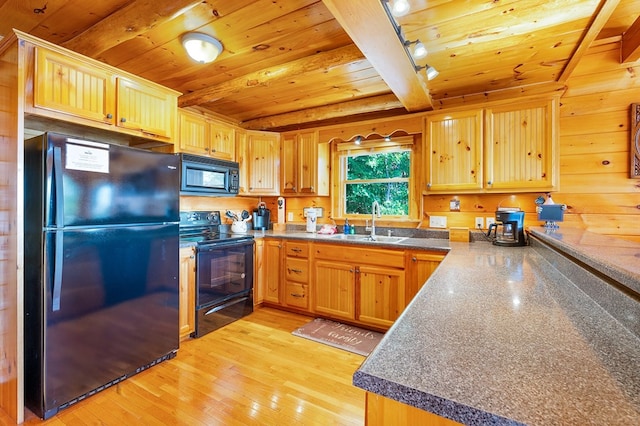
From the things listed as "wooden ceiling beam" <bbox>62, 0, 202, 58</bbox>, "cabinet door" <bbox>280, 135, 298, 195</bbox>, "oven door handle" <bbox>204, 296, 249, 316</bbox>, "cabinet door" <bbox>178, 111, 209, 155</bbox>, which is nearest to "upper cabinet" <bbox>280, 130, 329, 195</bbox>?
"cabinet door" <bbox>280, 135, 298, 195</bbox>

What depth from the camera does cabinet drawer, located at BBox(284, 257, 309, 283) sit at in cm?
316

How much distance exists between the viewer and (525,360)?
653 mm

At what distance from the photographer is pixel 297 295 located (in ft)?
10.5

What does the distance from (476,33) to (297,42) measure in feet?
3.74

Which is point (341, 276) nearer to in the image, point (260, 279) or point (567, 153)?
point (260, 279)

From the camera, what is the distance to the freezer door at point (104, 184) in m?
1.64

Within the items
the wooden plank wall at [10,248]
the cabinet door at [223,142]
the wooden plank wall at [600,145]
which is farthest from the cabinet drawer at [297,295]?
the wooden plank wall at [600,145]

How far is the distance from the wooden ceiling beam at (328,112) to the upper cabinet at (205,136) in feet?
1.57

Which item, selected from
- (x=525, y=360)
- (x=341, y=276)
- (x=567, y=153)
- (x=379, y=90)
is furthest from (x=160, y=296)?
(x=567, y=153)

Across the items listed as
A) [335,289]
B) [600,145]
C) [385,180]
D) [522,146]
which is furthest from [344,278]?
[600,145]

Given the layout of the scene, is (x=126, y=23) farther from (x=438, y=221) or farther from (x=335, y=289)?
(x=438, y=221)

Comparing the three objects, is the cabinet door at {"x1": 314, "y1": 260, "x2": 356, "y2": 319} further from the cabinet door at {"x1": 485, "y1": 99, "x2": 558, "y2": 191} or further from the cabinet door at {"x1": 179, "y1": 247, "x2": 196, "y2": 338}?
the cabinet door at {"x1": 485, "y1": 99, "x2": 558, "y2": 191}

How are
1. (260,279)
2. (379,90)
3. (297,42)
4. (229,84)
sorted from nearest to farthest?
(297,42) < (229,84) < (379,90) < (260,279)

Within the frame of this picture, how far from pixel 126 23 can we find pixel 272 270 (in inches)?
97.0
